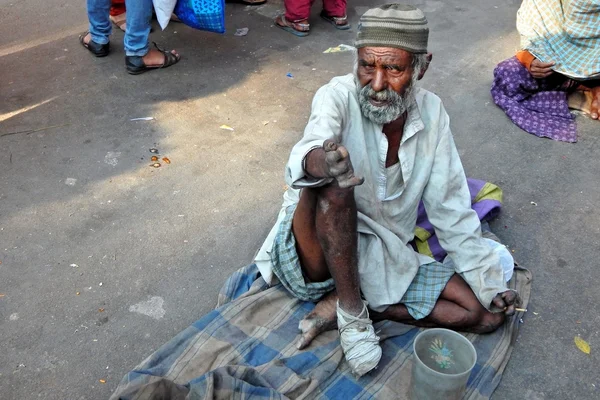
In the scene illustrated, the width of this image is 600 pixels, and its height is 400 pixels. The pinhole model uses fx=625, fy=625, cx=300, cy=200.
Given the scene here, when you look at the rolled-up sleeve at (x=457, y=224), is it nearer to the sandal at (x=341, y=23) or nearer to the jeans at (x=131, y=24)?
the jeans at (x=131, y=24)

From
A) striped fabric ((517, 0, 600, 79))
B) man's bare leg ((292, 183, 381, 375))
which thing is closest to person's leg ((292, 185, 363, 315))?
man's bare leg ((292, 183, 381, 375))

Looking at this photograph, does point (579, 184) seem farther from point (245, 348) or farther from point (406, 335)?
point (245, 348)

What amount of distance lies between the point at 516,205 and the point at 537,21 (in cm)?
152

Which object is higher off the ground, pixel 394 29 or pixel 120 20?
pixel 394 29

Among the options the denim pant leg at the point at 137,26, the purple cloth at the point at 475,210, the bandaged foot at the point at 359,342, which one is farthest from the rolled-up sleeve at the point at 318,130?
the denim pant leg at the point at 137,26

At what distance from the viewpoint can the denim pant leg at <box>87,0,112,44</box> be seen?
14.7ft

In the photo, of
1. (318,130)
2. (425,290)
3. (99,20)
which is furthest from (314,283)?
(99,20)

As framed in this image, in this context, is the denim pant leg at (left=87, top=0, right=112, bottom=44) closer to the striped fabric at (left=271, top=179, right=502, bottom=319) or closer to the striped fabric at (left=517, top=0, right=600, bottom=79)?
the striped fabric at (left=271, top=179, right=502, bottom=319)

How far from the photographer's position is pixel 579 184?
3562mm

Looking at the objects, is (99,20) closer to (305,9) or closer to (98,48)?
(98,48)

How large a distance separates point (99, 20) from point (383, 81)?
3.00 m

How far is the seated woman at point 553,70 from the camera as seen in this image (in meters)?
4.02

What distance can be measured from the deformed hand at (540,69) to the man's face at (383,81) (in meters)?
2.13

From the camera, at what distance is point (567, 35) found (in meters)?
4.09
